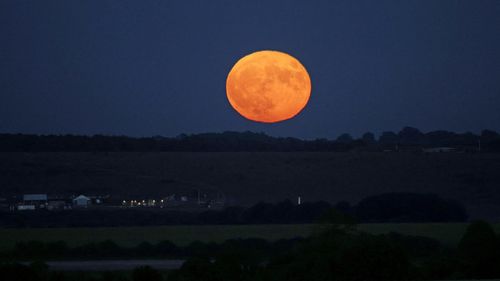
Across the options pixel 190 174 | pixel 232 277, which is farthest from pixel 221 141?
pixel 232 277

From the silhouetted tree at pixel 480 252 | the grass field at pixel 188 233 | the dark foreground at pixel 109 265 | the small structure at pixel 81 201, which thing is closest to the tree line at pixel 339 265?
the silhouetted tree at pixel 480 252

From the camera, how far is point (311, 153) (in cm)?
7069

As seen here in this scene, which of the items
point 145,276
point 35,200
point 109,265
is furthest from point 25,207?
point 145,276

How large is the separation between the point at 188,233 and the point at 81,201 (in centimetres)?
1644

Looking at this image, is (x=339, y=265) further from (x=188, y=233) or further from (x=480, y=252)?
(x=188, y=233)

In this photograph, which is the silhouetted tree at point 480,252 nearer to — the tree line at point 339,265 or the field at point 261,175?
the tree line at point 339,265

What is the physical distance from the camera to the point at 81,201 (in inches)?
2136

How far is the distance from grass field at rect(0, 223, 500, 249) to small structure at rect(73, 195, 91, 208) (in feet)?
35.9

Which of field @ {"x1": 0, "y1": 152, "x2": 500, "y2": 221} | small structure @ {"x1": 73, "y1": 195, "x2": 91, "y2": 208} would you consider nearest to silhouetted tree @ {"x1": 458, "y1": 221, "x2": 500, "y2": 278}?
field @ {"x1": 0, "y1": 152, "x2": 500, "y2": 221}

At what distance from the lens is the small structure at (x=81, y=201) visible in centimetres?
5328

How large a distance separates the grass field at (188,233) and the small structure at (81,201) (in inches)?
430

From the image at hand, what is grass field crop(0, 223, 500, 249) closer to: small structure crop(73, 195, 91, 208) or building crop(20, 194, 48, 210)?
small structure crop(73, 195, 91, 208)

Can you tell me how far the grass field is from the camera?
36.1m

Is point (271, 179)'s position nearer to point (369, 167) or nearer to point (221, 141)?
point (369, 167)
